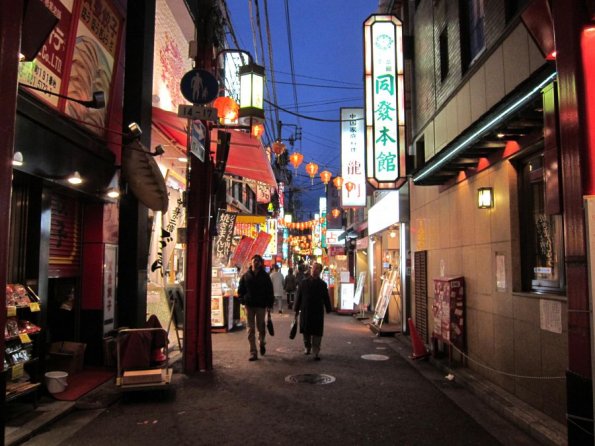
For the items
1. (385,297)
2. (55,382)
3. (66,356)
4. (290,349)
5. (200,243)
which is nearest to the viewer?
(55,382)

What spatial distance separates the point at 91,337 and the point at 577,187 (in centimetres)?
864

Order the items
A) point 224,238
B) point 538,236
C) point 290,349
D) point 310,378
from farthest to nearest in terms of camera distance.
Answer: point 224,238
point 290,349
point 310,378
point 538,236

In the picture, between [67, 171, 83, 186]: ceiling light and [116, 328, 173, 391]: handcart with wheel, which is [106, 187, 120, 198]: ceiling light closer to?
[67, 171, 83, 186]: ceiling light

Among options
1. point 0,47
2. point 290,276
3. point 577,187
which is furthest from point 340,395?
point 290,276

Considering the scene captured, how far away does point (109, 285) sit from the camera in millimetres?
9844

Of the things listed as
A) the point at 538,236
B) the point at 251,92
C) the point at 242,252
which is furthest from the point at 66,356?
the point at 242,252

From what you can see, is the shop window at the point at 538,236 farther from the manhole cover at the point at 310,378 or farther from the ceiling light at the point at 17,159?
the ceiling light at the point at 17,159

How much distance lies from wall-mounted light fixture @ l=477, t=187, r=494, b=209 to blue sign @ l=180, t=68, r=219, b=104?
17.3 ft

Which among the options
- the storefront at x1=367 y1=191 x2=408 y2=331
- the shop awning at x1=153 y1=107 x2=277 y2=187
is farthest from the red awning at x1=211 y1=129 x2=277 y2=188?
the storefront at x1=367 y1=191 x2=408 y2=331

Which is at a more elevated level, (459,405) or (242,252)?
(242,252)

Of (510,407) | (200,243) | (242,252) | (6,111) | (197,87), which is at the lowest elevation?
(510,407)

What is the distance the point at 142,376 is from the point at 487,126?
631 cm

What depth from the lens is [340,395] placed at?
8.05 m

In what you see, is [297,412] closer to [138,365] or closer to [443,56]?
[138,365]
